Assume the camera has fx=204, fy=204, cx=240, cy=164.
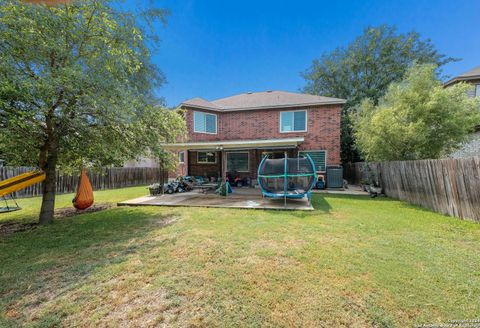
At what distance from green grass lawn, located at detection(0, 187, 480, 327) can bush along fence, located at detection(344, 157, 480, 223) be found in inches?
25.1

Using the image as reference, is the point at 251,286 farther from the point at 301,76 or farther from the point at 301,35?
the point at 301,76

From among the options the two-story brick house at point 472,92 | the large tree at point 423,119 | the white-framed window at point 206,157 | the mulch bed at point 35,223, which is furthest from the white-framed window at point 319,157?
the mulch bed at point 35,223

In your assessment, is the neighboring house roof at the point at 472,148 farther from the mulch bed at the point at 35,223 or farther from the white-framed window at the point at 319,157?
the mulch bed at the point at 35,223

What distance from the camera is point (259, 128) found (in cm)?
1507

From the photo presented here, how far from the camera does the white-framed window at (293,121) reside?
565 inches

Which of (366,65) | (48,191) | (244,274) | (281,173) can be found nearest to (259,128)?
(281,173)

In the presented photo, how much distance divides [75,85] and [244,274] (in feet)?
16.5

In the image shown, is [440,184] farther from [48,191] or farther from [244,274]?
[48,191]

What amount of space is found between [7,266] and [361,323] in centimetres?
547

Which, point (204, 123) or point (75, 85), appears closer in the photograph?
point (75, 85)

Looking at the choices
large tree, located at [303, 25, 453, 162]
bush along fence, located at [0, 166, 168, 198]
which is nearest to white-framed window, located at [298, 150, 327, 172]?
large tree, located at [303, 25, 453, 162]

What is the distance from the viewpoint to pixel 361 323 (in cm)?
212

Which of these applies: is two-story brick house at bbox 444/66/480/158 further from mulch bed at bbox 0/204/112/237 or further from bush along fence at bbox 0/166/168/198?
mulch bed at bbox 0/204/112/237

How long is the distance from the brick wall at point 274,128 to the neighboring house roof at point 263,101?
380 millimetres
